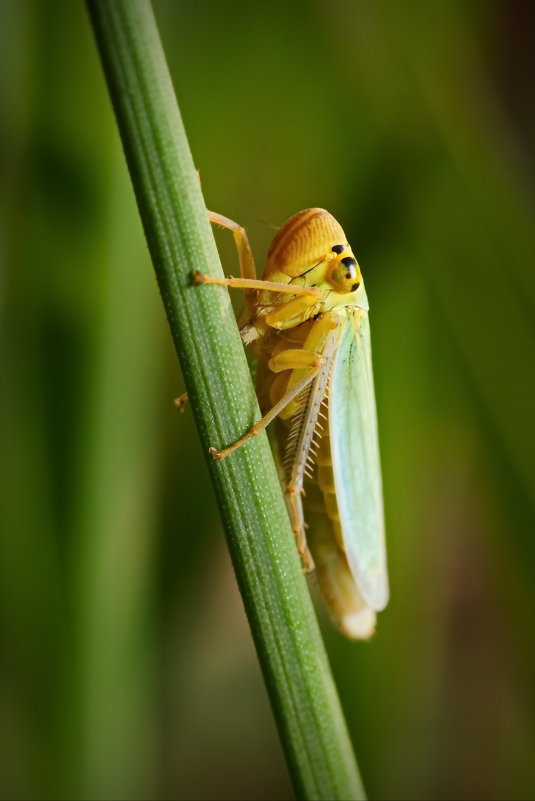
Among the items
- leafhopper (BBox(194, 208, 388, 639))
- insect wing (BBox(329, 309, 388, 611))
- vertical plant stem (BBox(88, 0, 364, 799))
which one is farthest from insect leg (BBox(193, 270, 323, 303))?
vertical plant stem (BBox(88, 0, 364, 799))

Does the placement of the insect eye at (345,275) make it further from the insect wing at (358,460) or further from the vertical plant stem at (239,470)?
the vertical plant stem at (239,470)

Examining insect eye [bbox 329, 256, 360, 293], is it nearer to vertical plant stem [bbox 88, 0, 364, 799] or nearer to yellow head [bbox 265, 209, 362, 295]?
yellow head [bbox 265, 209, 362, 295]

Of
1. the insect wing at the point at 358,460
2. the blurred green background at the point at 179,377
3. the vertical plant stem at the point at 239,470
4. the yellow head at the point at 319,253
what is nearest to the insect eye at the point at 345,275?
the yellow head at the point at 319,253

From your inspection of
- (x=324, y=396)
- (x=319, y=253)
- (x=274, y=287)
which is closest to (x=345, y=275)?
(x=319, y=253)

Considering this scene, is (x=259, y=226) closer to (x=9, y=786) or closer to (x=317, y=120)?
(x=317, y=120)

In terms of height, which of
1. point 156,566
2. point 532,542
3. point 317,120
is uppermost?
point 317,120

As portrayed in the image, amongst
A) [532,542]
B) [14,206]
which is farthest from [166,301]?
[532,542]
